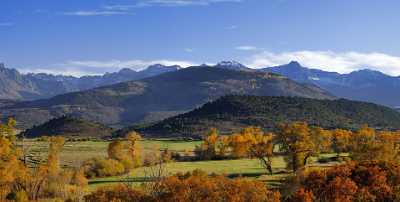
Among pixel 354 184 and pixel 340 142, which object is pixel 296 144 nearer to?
pixel 340 142

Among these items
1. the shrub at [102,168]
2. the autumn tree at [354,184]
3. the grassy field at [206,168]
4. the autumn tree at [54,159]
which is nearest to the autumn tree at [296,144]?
the grassy field at [206,168]

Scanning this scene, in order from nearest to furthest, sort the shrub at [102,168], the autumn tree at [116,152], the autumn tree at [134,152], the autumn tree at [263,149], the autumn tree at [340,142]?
the shrub at [102,168]
the autumn tree at [263,149]
the autumn tree at [116,152]
the autumn tree at [134,152]
the autumn tree at [340,142]

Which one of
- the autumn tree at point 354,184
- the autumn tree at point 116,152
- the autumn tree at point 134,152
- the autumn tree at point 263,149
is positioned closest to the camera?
the autumn tree at point 354,184

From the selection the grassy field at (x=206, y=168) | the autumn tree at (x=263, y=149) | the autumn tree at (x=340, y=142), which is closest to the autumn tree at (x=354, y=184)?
the grassy field at (x=206, y=168)

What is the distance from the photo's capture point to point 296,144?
489 feet

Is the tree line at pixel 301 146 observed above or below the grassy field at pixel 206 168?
above

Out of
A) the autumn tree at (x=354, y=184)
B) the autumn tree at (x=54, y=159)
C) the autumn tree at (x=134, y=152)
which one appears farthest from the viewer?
the autumn tree at (x=134, y=152)

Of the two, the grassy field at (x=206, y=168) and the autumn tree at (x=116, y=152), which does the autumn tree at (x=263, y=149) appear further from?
the autumn tree at (x=116, y=152)

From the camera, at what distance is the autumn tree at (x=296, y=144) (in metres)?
150

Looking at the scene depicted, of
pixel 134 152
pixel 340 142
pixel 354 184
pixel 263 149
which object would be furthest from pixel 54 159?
pixel 340 142

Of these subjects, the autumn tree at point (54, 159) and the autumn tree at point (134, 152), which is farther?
the autumn tree at point (134, 152)

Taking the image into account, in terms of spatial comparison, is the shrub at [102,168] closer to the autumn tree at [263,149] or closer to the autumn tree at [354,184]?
the autumn tree at [263,149]

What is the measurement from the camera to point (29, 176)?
408 ft

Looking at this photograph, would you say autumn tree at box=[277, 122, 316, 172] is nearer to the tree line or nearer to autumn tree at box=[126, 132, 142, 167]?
the tree line
